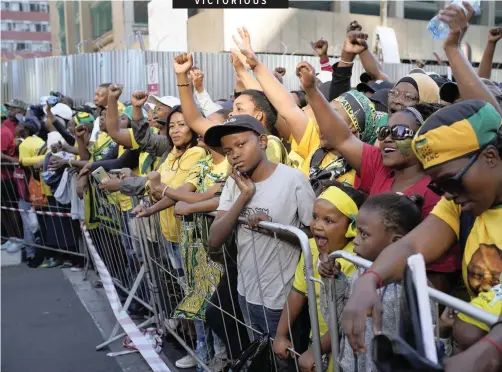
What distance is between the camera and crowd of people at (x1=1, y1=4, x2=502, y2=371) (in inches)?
87.2

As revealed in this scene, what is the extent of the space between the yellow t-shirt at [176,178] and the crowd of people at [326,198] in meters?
0.02

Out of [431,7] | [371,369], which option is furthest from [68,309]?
[431,7]

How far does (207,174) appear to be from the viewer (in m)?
4.72

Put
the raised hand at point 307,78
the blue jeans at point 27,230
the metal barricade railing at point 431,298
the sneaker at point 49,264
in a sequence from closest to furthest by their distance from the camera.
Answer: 1. the metal barricade railing at point 431,298
2. the raised hand at point 307,78
3. the sneaker at point 49,264
4. the blue jeans at point 27,230

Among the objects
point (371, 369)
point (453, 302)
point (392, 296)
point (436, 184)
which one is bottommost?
point (371, 369)

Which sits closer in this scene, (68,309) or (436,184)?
(436,184)

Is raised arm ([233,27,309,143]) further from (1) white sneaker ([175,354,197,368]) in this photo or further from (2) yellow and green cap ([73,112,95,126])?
(2) yellow and green cap ([73,112,95,126])

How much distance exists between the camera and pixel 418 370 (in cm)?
158

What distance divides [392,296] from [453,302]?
1.76 ft

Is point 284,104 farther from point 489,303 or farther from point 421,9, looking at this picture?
point 421,9

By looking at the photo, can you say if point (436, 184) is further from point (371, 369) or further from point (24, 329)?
point (24, 329)

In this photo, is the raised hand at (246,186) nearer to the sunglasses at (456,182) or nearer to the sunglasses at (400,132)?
the sunglasses at (400,132)

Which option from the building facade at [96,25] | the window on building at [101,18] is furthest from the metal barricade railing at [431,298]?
the window on building at [101,18]

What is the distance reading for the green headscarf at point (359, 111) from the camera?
3924mm
